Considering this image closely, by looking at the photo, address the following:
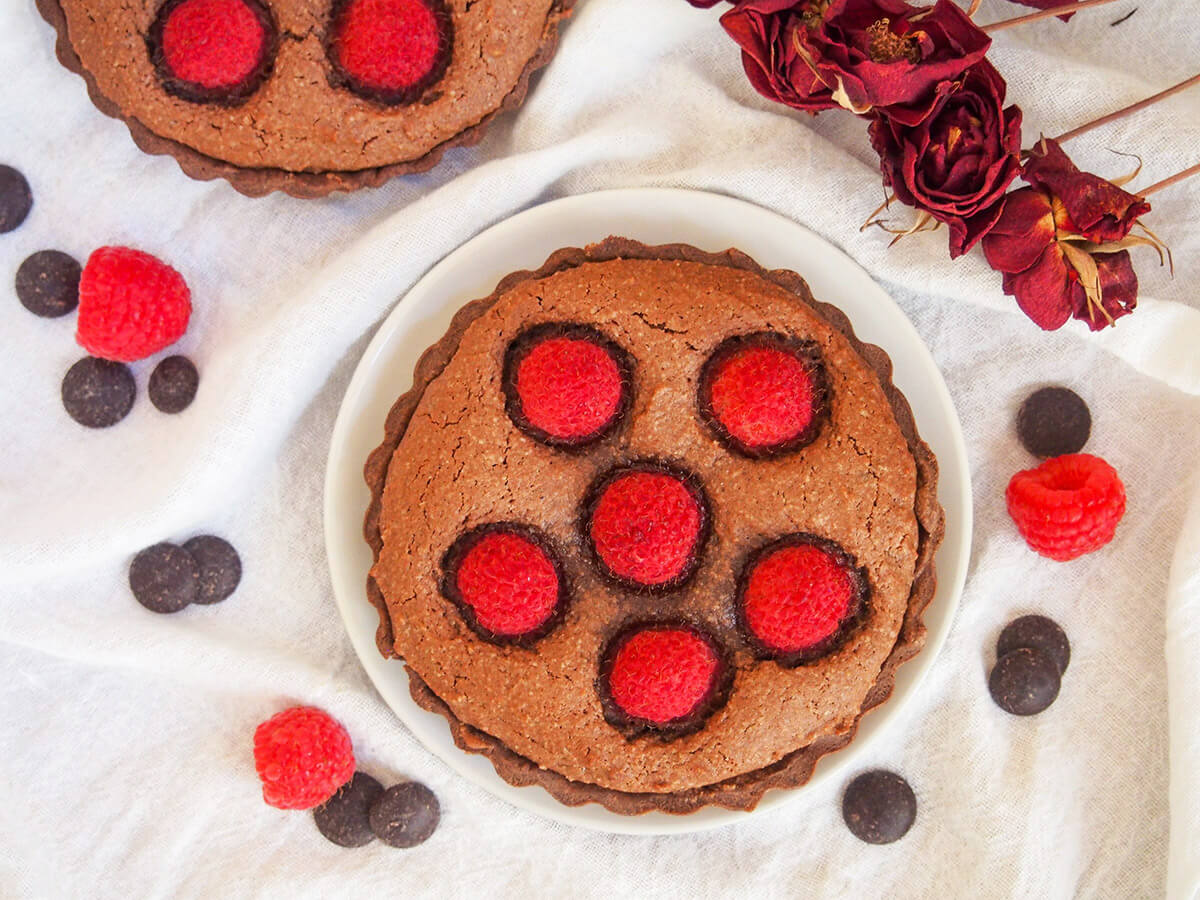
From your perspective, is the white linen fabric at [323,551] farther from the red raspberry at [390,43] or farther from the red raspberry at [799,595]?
the red raspberry at [799,595]

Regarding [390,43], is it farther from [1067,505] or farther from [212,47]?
[1067,505]

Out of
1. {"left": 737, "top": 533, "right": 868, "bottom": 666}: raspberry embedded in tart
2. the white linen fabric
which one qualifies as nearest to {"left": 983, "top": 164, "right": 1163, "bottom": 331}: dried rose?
the white linen fabric

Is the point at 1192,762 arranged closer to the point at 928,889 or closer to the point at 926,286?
the point at 928,889

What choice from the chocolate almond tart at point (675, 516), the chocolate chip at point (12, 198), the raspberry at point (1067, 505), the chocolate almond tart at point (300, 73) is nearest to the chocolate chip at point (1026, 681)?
the raspberry at point (1067, 505)

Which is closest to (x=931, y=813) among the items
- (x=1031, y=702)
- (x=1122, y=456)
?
(x=1031, y=702)

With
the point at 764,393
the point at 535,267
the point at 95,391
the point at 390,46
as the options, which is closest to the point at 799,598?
the point at 764,393

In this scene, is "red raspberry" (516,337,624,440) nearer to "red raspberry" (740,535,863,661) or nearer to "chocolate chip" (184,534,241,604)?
"red raspberry" (740,535,863,661)

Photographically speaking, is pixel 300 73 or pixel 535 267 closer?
pixel 300 73
